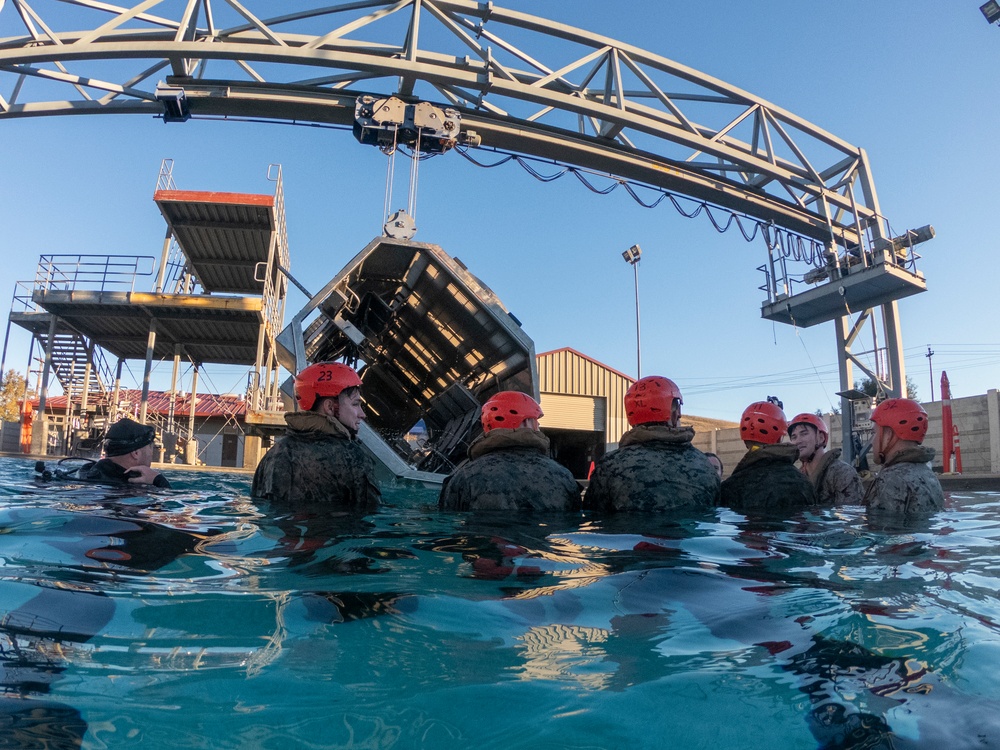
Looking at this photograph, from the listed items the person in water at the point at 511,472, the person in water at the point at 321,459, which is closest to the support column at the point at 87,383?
the person in water at the point at 321,459

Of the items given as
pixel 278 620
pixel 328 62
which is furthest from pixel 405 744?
pixel 328 62

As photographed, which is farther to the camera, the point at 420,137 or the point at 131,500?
the point at 420,137

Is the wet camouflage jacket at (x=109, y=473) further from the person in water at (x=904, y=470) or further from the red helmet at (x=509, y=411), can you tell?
the person in water at (x=904, y=470)

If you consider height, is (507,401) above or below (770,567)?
above

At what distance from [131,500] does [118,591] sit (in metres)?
3.12

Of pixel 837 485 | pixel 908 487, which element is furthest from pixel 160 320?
pixel 908 487

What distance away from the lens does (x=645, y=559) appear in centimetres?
318

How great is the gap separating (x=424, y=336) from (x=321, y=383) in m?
7.70

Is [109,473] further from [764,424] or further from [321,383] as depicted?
[764,424]

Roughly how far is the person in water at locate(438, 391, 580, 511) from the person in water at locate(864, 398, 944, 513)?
8.05 feet

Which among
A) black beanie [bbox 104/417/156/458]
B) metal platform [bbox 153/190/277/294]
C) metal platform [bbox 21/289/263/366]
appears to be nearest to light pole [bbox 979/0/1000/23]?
black beanie [bbox 104/417/156/458]

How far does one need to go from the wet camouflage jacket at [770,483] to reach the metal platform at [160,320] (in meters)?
16.3

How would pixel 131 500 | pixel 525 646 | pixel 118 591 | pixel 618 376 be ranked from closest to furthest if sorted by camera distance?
pixel 525 646 → pixel 118 591 → pixel 131 500 → pixel 618 376

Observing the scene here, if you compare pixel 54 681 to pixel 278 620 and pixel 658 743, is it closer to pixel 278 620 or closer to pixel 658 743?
pixel 278 620
